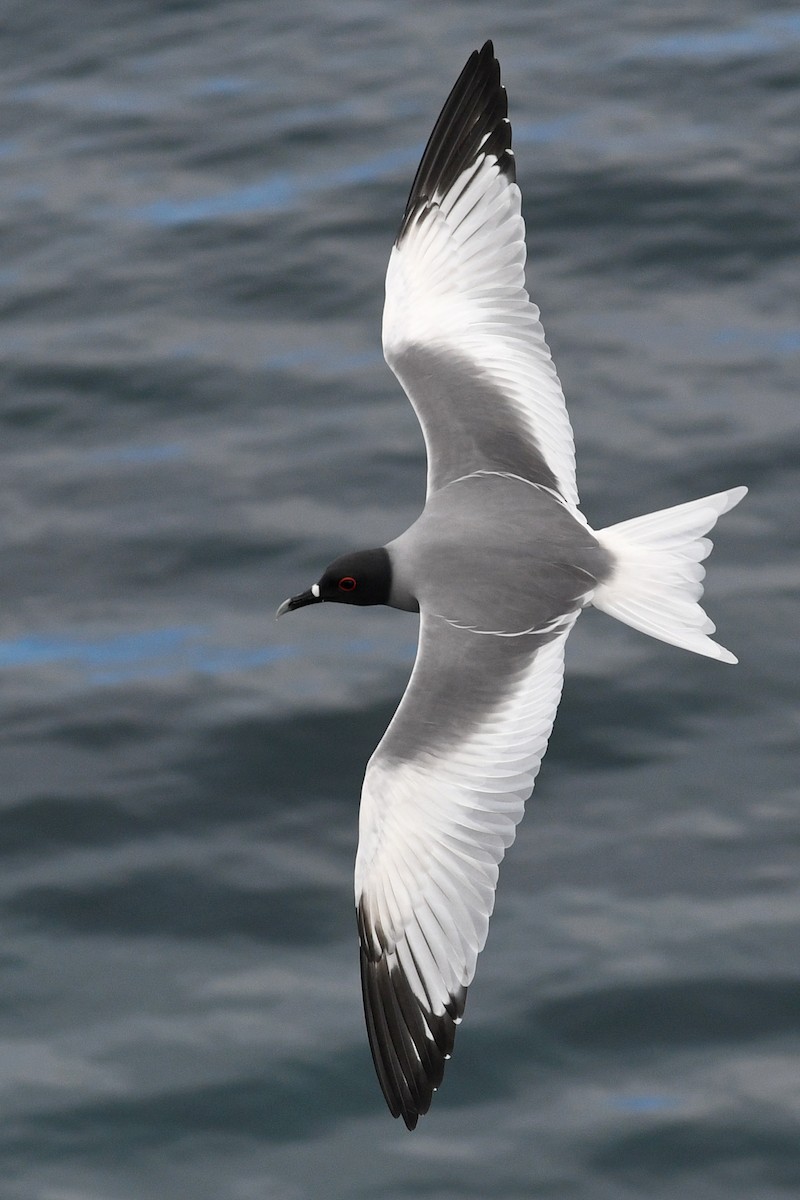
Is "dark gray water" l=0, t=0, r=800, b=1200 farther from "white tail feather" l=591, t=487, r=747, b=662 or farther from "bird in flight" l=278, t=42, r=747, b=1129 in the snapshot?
"white tail feather" l=591, t=487, r=747, b=662

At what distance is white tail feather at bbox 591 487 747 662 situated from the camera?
8016 millimetres

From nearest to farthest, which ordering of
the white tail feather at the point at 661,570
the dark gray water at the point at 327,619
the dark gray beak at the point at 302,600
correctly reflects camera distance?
the white tail feather at the point at 661,570 → the dark gray beak at the point at 302,600 → the dark gray water at the point at 327,619

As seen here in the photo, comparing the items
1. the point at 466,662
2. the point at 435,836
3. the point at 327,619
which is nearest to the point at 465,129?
the point at 466,662

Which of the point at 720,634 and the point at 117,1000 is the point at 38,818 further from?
the point at 720,634

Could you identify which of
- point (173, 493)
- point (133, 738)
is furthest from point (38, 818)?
point (173, 493)

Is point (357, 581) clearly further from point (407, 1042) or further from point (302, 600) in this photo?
point (407, 1042)

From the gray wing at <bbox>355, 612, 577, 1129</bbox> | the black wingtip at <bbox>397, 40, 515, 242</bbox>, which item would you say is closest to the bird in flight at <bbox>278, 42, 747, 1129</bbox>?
the gray wing at <bbox>355, 612, 577, 1129</bbox>

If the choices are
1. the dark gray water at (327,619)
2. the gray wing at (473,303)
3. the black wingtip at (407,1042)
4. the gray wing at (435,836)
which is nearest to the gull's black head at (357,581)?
the gray wing at (435,836)

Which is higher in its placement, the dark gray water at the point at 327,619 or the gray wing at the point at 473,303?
the gray wing at the point at 473,303

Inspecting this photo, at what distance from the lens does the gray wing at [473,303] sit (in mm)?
8953

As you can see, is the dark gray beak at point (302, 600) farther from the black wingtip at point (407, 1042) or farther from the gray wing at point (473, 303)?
the black wingtip at point (407, 1042)

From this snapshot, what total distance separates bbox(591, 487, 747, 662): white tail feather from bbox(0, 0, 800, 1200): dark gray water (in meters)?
1.93

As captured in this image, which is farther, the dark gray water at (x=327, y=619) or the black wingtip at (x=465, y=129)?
the black wingtip at (x=465, y=129)

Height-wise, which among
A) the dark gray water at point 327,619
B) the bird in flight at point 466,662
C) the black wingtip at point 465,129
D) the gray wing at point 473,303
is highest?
the black wingtip at point 465,129
